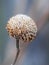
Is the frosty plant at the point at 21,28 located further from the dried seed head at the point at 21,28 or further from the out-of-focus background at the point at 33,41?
the out-of-focus background at the point at 33,41

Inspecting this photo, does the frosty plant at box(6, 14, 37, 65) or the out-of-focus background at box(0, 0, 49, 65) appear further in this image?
the out-of-focus background at box(0, 0, 49, 65)

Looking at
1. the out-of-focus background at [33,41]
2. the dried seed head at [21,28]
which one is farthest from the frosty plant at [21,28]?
the out-of-focus background at [33,41]

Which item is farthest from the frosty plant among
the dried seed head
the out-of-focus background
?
the out-of-focus background

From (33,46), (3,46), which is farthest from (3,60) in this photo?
(33,46)

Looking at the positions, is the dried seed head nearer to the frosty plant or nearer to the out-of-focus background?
the frosty plant

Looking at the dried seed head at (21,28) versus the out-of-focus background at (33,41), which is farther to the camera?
the out-of-focus background at (33,41)

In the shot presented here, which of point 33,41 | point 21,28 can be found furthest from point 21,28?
point 33,41

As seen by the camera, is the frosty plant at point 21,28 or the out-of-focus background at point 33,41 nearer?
the frosty plant at point 21,28

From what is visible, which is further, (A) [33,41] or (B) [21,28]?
(A) [33,41]

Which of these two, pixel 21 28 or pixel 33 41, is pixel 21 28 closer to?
pixel 21 28
